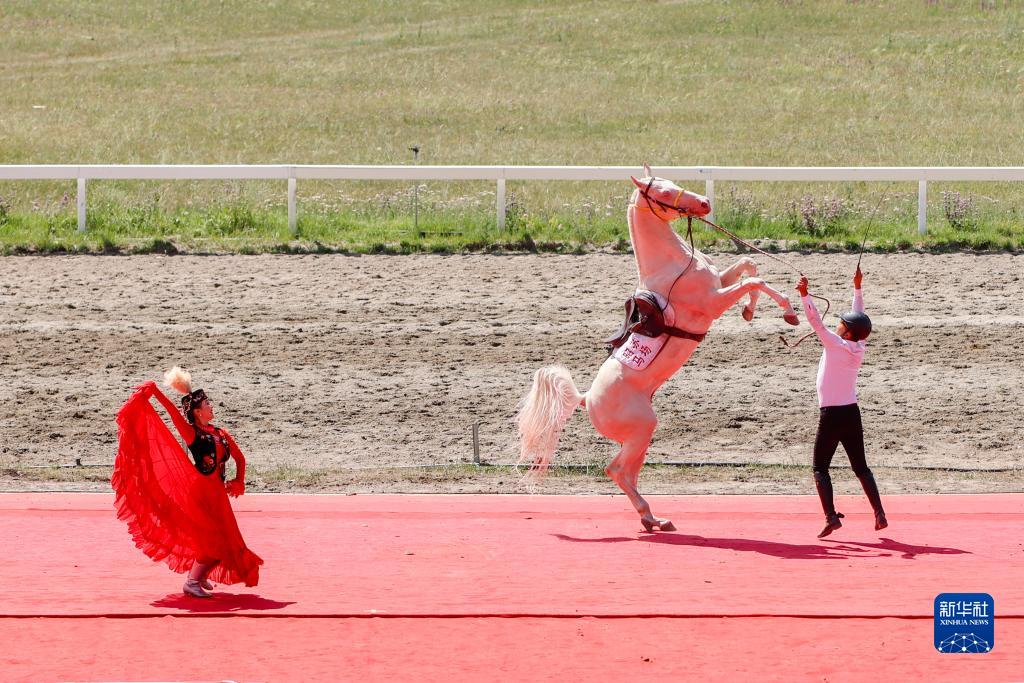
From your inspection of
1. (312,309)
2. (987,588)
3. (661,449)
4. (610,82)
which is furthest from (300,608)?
(610,82)

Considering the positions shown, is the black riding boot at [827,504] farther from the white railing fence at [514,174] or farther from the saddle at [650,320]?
the white railing fence at [514,174]

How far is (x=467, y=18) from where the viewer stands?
5459 centimetres

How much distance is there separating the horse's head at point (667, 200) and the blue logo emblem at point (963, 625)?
3.29 meters

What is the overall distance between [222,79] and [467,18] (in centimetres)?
1476

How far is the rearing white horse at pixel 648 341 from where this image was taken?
9703mm

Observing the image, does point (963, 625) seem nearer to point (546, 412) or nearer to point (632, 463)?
point (632, 463)

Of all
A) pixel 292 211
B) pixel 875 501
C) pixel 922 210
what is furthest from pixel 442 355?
pixel 922 210

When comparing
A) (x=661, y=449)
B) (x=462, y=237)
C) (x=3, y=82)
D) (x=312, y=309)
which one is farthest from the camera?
(x=3, y=82)

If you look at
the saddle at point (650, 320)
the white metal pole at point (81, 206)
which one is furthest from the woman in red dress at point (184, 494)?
the white metal pole at point (81, 206)

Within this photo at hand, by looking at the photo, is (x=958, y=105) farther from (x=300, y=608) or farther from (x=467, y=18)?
(x=300, y=608)

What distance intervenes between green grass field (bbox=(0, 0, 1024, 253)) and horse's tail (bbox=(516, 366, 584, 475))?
9329mm

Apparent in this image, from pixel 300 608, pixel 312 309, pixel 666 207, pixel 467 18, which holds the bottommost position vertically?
pixel 300 608

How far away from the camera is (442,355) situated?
15.0 meters

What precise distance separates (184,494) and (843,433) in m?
4.31
